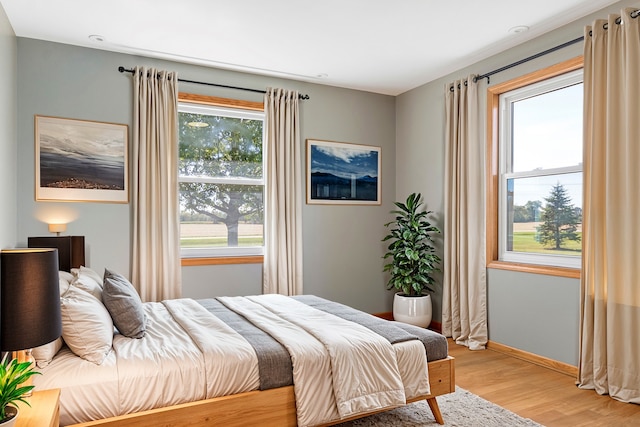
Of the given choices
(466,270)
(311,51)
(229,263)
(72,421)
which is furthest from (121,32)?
(466,270)

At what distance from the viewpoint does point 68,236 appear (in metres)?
3.79

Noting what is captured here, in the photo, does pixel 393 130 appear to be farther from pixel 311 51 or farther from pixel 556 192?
pixel 556 192

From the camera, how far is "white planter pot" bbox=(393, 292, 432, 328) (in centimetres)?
465

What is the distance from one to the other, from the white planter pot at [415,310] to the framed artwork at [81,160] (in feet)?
9.53

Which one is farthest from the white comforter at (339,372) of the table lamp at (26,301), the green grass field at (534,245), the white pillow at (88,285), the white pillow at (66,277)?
the green grass field at (534,245)

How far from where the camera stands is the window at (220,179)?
4523mm

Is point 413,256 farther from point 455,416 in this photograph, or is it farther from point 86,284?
point 86,284

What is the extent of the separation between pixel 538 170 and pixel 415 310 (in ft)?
5.91

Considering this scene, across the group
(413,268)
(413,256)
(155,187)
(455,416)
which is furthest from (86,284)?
(413,268)

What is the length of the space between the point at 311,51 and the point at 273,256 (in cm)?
205

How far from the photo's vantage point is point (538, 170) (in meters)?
3.91

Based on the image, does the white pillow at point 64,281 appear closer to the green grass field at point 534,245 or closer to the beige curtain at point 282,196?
the beige curtain at point 282,196

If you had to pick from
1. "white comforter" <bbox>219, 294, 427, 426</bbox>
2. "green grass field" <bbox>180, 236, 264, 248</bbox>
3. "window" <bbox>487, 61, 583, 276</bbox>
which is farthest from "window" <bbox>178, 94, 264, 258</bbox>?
"window" <bbox>487, 61, 583, 276</bbox>

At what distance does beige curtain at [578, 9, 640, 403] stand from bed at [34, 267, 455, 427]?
4.23 ft
